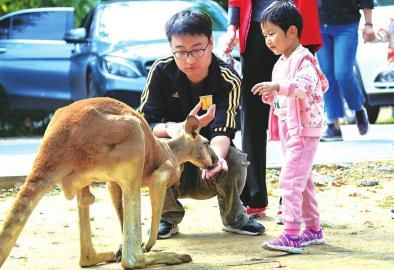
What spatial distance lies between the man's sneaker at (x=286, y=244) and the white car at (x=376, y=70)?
803 cm

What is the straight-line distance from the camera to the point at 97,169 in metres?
5.29

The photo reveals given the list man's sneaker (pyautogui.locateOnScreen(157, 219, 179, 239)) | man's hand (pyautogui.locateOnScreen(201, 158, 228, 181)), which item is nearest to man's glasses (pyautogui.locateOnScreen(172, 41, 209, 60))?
man's hand (pyautogui.locateOnScreen(201, 158, 228, 181))

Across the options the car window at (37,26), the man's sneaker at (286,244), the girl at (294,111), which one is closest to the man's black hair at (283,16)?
the girl at (294,111)

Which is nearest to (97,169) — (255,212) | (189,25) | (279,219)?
(189,25)

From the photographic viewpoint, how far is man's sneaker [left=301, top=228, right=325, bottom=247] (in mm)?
6121

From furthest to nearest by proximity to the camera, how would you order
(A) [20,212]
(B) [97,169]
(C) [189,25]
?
(C) [189,25] < (B) [97,169] < (A) [20,212]

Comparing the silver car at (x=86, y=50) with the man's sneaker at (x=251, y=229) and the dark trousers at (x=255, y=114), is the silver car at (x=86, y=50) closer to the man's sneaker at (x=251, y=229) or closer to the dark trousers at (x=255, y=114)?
the dark trousers at (x=255, y=114)

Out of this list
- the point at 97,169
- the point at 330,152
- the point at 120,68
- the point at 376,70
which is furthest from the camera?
the point at 120,68

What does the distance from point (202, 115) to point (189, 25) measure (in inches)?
22.1

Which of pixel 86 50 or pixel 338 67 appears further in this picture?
pixel 86 50

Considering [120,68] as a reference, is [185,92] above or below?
above

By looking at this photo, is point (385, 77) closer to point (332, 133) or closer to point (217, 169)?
point (332, 133)

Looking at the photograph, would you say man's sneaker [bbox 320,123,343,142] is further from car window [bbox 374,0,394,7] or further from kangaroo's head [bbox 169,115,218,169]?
kangaroo's head [bbox 169,115,218,169]

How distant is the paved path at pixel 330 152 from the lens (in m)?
9.52
